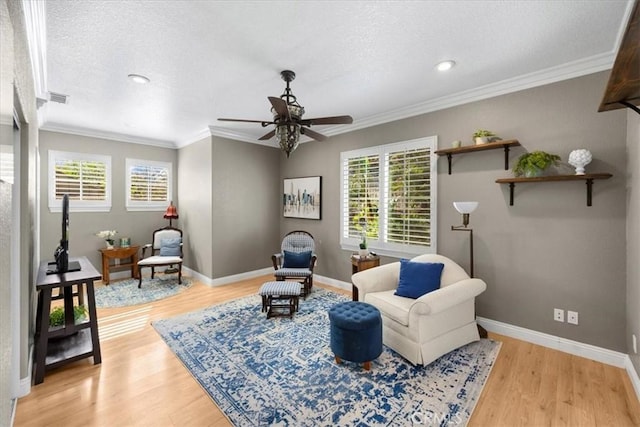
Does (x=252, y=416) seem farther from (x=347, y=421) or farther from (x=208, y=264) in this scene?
(x=208, y=264)

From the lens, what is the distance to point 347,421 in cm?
193

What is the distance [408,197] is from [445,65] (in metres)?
1.72

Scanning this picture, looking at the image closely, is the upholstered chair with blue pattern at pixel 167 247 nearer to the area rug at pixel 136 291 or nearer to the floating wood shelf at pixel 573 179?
the area rug at pixel 136 291

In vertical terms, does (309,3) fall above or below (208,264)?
above

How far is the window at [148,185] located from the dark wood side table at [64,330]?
9.48 feet

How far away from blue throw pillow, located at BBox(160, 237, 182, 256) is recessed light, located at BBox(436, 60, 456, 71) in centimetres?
502

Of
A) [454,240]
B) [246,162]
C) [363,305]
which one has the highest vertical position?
[246,162]

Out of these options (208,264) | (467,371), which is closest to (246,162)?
(208,264)

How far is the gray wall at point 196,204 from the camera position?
16.6 feet

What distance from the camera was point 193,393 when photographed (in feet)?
7.38

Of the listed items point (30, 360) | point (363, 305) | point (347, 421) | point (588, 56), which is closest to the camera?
point (347, 421)

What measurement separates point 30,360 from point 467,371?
3.75m

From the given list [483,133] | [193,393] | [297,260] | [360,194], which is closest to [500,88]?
[483,133]

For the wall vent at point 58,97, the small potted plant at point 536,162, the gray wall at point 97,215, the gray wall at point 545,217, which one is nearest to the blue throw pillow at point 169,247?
the gray wall at point 97,215
